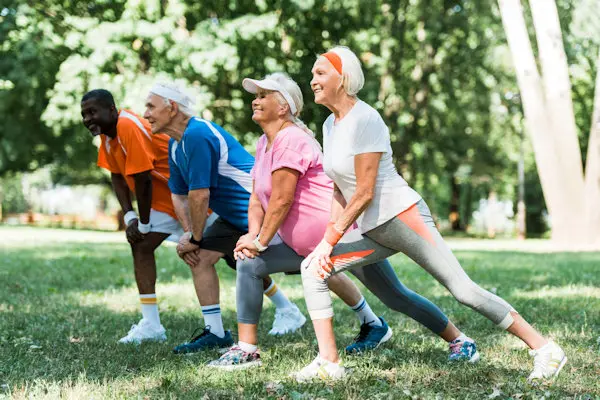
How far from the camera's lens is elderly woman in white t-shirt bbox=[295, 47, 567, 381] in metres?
4.30

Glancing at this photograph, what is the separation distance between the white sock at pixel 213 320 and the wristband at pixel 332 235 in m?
1.68

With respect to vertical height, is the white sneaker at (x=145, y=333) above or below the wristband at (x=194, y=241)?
below

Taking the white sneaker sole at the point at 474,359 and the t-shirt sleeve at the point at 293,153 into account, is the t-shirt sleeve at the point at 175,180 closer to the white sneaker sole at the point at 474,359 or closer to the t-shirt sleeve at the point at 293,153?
the t-shirt sleeve at the point at 293,153

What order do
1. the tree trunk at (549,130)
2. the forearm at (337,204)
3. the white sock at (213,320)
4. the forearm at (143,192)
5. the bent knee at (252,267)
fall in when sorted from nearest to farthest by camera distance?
the forearm at (337,204), the bent knee at (252,267), the white sock at (213,320), the forearm at (143,192), the tree trunk at (549,130)

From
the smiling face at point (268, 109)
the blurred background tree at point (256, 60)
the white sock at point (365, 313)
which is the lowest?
the white sock at point (365, 313)

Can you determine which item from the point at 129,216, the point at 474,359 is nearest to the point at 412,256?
the point at 474,359

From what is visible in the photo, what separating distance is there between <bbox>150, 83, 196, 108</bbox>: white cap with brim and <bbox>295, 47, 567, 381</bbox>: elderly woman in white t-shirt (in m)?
1.44

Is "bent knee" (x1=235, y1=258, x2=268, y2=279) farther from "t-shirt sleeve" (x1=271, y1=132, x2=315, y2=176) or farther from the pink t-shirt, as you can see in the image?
"t-shirt sleeve" (x1=271, y1=132, x2=315, y2=176)

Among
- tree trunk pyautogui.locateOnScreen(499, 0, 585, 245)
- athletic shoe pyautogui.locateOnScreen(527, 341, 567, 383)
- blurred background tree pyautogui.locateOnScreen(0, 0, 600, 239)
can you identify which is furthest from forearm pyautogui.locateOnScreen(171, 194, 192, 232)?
tree trunk pyautogui.locateOnScreen(499, 0, 585, 245)

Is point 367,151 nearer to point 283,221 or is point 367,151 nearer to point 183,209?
point 283,221

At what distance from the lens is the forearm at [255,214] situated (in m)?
4.96

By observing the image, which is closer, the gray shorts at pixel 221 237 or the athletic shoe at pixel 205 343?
the athletic shoe at pixel 205 343

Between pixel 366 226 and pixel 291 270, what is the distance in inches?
31.6

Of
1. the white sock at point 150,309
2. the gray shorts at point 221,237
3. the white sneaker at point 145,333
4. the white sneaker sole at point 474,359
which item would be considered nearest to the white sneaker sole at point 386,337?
the white sneaker sole at point 474,359
